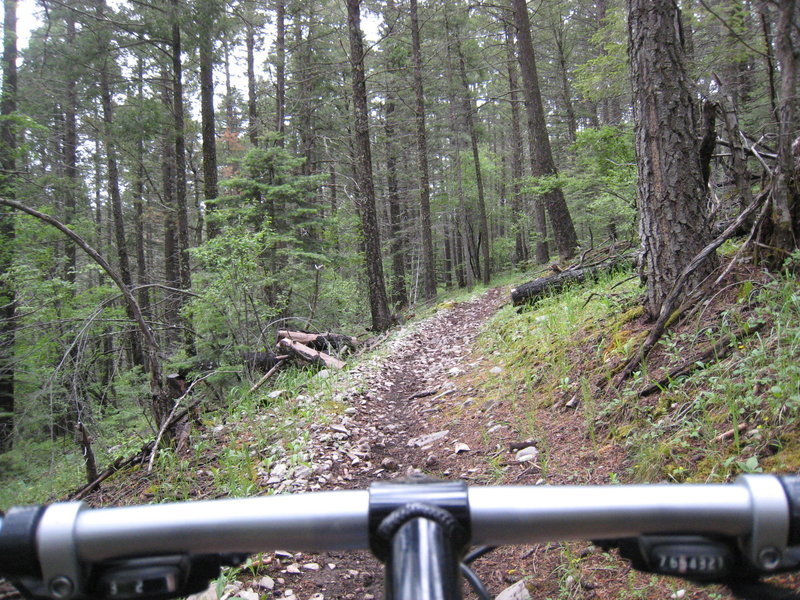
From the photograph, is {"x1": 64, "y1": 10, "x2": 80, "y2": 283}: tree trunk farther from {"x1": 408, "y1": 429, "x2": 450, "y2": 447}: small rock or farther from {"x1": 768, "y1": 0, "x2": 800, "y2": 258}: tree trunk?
{"x1": 768, "y1": 0, "x2": 800, "y2": 258}: tree trunk

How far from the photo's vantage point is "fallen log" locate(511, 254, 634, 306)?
25.0ft

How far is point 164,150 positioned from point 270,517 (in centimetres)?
2205

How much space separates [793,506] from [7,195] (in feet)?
46.2

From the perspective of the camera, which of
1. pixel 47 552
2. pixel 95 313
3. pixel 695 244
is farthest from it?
pixel 95 313

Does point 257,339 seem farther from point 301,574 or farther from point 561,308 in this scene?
point 301,574

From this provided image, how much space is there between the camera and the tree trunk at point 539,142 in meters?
11.6

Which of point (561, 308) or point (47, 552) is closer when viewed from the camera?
point (47, 552)

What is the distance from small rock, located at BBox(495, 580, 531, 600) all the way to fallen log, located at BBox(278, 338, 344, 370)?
549 cm

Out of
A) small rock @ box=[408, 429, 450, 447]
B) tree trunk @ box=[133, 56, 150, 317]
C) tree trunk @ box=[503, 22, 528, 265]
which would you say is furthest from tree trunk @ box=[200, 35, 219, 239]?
small rock @ box=[408, 429, 450, 447]

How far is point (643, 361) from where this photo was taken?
3.67 meters

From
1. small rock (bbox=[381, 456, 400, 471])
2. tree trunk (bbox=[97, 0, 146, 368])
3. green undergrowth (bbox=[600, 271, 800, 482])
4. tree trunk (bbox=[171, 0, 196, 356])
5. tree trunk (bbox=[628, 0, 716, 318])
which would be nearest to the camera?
green undergrowth (bbox=[600, 271, 800, 482])

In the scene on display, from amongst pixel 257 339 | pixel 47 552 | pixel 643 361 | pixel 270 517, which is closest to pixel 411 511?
pixel 270 517

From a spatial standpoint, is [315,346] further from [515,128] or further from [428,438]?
[515,128]

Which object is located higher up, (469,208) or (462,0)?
(462,0)
